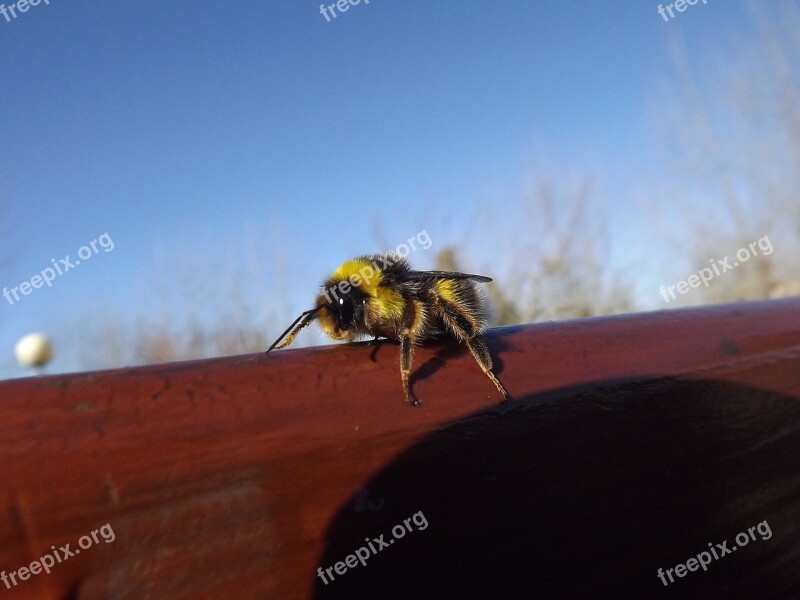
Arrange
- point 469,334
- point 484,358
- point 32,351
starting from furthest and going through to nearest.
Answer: point 32,351 → point 469,334 → point 484,358

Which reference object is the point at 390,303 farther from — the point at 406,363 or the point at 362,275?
the point at 406,363

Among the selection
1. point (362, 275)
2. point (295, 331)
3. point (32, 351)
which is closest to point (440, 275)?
point (362, 275)

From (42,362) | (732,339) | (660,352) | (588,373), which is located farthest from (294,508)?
(42,362)

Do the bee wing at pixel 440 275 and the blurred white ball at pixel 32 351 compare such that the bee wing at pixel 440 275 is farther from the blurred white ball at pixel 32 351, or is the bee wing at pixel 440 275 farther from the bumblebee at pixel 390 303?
the blurred white ball at pixel 32 351

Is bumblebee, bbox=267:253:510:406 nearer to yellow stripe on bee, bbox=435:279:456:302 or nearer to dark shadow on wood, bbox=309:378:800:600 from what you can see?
yellow stripe on bee, bbox=435:279:456:302

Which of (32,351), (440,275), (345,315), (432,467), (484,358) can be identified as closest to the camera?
(432,467)

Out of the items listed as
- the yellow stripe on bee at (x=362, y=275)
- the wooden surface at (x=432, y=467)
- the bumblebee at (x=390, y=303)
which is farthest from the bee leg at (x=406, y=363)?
the yellow stripe on bee at (x=362, y=275)

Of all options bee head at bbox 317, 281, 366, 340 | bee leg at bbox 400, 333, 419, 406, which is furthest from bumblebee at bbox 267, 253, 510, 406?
bee leg at bbox 400, 333, 419, 406

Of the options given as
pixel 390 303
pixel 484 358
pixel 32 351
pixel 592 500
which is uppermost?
pixel 32 351
